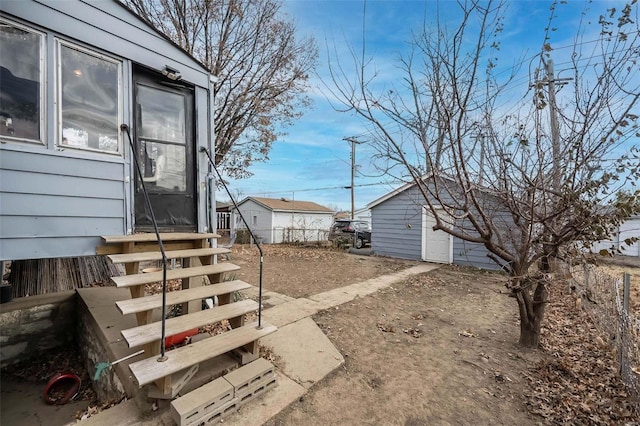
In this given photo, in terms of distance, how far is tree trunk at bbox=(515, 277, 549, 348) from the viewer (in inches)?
141

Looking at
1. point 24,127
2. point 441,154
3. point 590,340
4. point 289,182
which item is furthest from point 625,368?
point 289,182

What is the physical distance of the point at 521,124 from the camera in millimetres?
3178

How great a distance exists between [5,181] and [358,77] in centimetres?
332

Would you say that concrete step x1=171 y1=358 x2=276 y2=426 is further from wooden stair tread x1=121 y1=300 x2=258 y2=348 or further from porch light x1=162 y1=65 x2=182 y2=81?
porch light x1=162 y1=65 x2=182 y2=81

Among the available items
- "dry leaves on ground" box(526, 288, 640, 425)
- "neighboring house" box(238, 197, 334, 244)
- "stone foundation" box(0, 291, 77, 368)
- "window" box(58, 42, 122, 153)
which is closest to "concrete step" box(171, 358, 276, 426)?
"dry leaves on ground" box(526, 288, 640, 425)

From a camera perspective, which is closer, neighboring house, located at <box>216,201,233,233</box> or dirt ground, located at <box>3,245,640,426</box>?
dirt ground, located at <box>3,245,640,426</box>

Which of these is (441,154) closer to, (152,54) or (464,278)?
(152,54)

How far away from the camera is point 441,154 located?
3344mm

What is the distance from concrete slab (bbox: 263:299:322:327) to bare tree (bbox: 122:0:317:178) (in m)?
6.26

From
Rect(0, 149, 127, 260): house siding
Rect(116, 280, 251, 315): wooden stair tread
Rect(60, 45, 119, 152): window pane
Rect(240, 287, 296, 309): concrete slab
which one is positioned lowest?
Rect(240, 287, 296, 309): concrete slab

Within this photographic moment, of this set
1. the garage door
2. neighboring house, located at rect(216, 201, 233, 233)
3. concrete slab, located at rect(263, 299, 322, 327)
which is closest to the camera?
concrete slab, located at rect(263, 299, 322, 327)

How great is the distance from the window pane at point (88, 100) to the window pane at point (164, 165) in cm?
44

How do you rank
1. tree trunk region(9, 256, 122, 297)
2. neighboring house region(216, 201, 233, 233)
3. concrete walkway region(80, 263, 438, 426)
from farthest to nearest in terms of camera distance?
neighboring house region(216, 201, 233, 233)
tree trunk region(9, 256, 122, 297)
concrete walkway region(80, 263, 438, 426)

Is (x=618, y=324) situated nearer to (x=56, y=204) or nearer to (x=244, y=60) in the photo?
(x=56, y=204)
